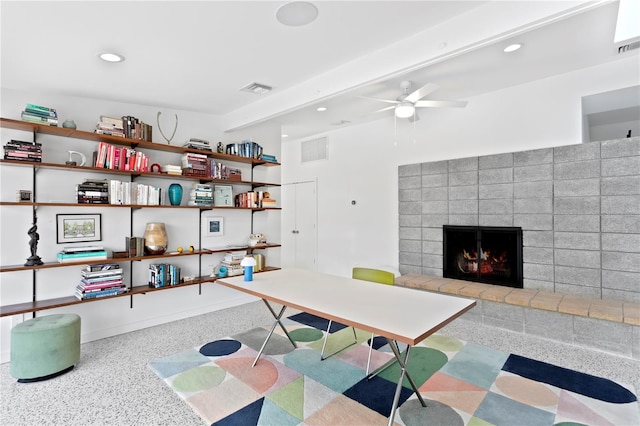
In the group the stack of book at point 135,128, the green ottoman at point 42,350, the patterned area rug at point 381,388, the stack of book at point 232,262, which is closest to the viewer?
the patterned area rug at point 381,388

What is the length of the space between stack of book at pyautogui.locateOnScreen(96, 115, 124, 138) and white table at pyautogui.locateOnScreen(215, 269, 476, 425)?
2.12m

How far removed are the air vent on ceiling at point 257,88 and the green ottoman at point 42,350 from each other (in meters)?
2.79

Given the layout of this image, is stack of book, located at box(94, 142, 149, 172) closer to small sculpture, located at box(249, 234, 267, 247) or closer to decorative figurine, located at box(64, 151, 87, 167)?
decorative figurine, located at box(64, 151, 87, 167)

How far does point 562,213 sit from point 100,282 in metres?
4.99

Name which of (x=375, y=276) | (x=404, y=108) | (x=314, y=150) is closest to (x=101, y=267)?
(x=375, y=276)

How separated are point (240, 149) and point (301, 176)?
6.78 feet

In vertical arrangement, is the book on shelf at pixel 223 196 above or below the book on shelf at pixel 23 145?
below

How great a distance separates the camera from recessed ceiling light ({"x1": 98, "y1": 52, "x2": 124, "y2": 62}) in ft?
8.57

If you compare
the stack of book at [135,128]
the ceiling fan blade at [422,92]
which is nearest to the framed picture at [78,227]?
the stack of book at [135,128]

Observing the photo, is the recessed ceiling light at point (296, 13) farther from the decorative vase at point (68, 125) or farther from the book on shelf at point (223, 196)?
the book on shelf at point (223, 196)

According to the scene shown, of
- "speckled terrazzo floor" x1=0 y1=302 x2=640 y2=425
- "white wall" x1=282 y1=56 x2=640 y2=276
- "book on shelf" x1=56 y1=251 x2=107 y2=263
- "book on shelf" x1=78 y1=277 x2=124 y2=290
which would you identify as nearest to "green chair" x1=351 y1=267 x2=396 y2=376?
"speckled terrazzo floor" x1=0 y1=302 x2=640 y2=425

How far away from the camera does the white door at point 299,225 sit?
6.18 m

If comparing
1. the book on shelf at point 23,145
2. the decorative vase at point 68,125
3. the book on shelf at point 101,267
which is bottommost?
Answer: the book on shelf at point 101,267

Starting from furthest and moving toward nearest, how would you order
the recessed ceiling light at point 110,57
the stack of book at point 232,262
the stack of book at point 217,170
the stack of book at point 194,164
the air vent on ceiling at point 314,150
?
the air vent on ceiling at point 314,150 → the stack of book at point 232,262 → the stack of book at point 217,170 → the stack of book at point 194,164 → the recessed ceiling light at point 110,57
